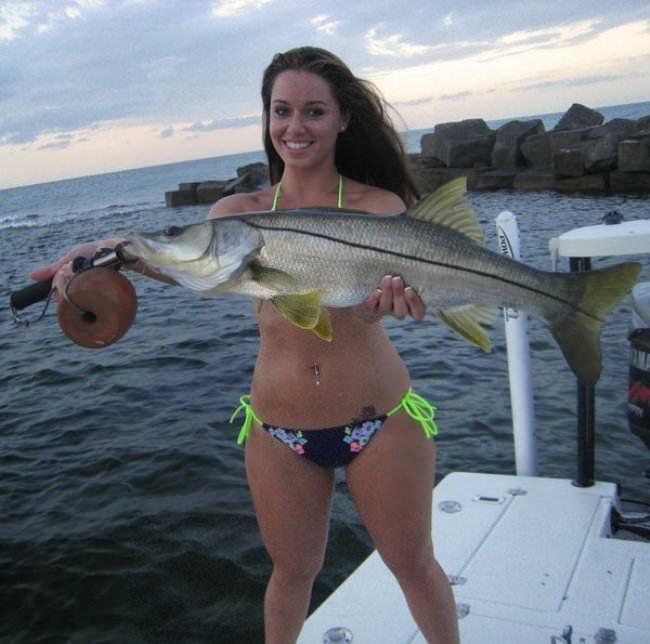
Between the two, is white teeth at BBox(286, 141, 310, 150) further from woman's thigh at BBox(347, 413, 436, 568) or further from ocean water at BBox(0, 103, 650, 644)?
woman's thigh at BBox(347, 413, 436, 568)

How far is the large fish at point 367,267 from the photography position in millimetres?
2770

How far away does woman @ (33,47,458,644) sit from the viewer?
2.92 metres

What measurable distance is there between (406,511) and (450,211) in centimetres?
120

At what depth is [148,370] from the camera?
10977 mm

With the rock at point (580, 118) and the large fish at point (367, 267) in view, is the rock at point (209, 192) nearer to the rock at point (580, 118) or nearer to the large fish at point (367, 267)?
the rock at point (580, 118)

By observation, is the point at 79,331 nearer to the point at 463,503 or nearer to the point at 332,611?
the point at 332,611

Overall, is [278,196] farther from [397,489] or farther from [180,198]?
[180,198]

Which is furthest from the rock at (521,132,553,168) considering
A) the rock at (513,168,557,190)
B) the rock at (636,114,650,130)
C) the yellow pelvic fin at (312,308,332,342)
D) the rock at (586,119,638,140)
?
the yellow pelvic fin at (312,308,332,342)

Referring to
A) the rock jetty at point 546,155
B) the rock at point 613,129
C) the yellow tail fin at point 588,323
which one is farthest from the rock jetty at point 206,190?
the yellow tail fin at point 588,323

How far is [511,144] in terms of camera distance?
3966cm

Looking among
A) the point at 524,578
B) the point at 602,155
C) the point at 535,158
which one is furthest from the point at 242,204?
the point at 535,158

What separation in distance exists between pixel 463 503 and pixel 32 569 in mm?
3661

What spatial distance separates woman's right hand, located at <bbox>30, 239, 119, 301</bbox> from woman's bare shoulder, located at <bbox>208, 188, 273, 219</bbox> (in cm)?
48

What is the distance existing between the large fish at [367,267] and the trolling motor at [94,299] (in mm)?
119
